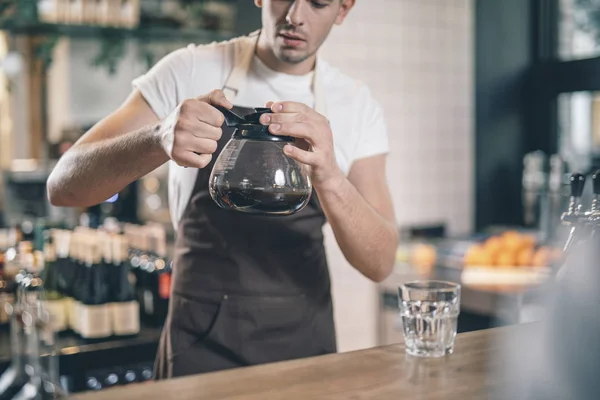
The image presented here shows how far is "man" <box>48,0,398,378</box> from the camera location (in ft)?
4.89

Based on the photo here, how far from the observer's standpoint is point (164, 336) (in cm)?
175

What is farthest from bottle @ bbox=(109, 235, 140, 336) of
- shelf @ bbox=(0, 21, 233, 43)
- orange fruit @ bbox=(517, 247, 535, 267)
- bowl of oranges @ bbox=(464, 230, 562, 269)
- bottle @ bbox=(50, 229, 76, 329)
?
shelf @ bbox=(0, 21, 233, 43)

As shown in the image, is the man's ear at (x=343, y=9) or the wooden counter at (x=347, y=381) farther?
the man's ear at (x=343, y=9)

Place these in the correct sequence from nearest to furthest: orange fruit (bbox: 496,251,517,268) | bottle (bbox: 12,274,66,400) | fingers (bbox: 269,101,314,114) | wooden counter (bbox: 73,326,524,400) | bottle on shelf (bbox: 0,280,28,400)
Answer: wooden counter (bbox: 73,326,524,400)
fingers (bbox: 269,101,314,114)
bottle (bbox: 12,274,66,400)
bottle on shelf (bbox: 0,280,28,400)
orange fruit (bbox: 496,251,517,268)

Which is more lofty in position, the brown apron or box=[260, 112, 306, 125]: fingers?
box=[260, 112, 306, 125]: fingers

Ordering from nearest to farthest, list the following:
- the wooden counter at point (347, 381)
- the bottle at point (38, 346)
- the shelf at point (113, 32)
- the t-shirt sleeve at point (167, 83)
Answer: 1. the wooden counter at point (347, 381)
2. the t-shirt sleeve at point (167, 83)
3. the bottle at point (38, 346)
4. the shelf at point (113, 32)

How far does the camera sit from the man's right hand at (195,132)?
3.61 ft

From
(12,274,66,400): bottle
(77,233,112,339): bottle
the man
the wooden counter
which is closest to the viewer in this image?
the wooden counter

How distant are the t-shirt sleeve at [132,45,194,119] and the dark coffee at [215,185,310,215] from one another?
1.64 feet

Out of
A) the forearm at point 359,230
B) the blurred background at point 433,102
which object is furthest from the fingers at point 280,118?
the blurred background at point 433,102

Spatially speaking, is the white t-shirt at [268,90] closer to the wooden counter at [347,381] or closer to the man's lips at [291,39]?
the man's lips at [291,39]

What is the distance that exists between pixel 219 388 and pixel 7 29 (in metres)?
3.30

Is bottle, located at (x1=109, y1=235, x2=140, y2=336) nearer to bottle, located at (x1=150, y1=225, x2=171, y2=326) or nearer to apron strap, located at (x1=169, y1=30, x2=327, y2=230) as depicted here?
bottle, located at (x1=150, y1=225, x2=171, y2=326)

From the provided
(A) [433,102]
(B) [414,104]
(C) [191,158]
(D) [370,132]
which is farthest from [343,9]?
(A) [433,102]
